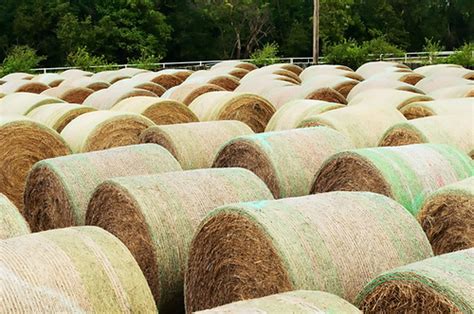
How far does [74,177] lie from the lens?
24.5 ft

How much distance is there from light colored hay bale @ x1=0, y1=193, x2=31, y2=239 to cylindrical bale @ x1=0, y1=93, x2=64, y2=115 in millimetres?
7574

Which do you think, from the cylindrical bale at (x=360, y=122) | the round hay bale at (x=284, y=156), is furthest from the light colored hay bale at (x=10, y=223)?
the cylindrical bale at (x=360, y=122)

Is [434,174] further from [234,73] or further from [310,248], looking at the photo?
[234,73]

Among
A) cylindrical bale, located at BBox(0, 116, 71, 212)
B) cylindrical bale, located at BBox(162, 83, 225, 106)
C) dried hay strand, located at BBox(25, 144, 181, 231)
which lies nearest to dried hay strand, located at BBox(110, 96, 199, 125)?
cylindrical bale, located at BBox(0, 116, 71, 212)

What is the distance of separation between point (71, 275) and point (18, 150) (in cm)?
505

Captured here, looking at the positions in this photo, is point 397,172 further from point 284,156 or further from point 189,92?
point 189,92

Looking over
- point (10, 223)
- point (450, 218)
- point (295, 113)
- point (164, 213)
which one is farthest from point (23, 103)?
point (450, 218)

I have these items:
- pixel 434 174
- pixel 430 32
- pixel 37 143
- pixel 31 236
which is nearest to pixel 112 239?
pixel 31 236

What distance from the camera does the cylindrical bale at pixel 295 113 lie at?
11.4 m

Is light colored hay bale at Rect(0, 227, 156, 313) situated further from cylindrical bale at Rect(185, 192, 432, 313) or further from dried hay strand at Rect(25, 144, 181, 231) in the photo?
dried hay strand at Rect(25, 144, 181, 231)

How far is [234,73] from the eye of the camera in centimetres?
2230

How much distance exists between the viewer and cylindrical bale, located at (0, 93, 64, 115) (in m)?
13.4

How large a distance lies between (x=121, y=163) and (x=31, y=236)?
290 centimetres

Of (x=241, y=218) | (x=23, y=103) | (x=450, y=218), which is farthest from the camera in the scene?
(x=23, y=103)
